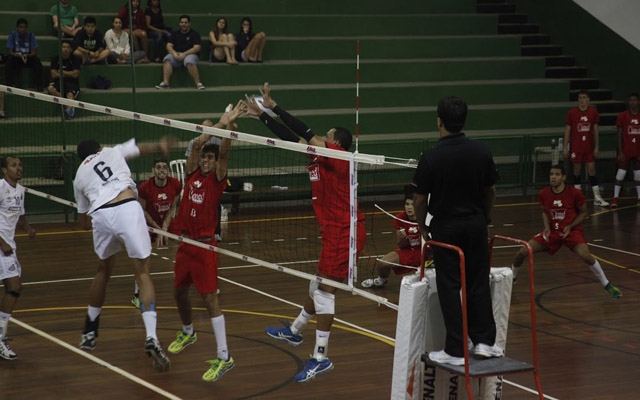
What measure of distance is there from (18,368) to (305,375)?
2822 millimetres

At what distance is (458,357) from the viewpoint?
704 centimetres

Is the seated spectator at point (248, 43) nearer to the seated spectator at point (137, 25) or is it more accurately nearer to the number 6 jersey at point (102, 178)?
the seated spectator at point (137, 25)

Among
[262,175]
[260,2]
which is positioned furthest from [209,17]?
[262,175]

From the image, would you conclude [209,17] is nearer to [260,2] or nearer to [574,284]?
[260,2]

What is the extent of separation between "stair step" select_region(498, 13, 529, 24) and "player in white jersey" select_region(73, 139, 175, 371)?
61.0 ft

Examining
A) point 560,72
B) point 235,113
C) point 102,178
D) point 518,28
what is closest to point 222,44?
point 518,28

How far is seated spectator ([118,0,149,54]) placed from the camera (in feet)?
70.9

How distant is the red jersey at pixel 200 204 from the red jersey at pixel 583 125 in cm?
1159

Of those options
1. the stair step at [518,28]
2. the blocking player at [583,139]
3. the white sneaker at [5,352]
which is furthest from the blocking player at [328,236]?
the stair step at [518,28]

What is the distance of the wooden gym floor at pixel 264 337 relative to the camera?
916 cm

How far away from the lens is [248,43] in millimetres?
22688

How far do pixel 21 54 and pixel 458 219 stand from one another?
14.6m

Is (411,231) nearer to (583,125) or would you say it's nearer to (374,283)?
(374,283)

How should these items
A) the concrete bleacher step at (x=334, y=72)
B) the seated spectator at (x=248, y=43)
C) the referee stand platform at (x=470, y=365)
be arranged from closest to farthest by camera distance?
the referee stand platform at (x=470, y=365) < the concrete bleacher step at (x=334, y=72) < the seated spectator at (x=248, y=43)
